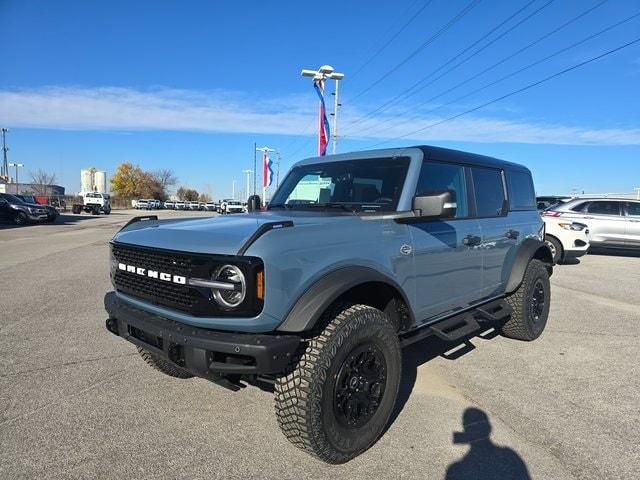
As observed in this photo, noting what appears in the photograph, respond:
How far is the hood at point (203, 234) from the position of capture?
8.99 feet

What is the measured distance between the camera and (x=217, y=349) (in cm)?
260

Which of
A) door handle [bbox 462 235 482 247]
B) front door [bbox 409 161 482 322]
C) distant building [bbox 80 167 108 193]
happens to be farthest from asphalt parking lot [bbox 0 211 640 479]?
distant building [bbox 80 167 108 193]

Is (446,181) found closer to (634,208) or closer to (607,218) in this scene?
(607,218)

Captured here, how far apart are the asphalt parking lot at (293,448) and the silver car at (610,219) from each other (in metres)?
8.71

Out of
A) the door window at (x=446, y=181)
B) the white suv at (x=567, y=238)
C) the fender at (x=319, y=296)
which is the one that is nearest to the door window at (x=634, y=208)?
the white suv at (x=567, y=238)

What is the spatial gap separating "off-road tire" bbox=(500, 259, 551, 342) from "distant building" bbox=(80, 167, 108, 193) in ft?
430

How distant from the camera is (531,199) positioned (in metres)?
5.96

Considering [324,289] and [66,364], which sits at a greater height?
[324,289]

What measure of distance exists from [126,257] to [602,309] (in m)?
6.92

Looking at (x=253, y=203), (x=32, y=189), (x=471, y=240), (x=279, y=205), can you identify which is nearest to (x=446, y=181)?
(x=471, y=240)

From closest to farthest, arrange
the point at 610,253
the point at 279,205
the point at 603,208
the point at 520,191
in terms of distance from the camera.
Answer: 1. the point at 279,205
2. the point at 520,191
3. the point at 603,208
4. the point at 610,253

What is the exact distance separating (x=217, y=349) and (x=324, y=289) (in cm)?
68

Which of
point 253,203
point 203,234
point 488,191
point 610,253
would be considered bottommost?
point 610,253

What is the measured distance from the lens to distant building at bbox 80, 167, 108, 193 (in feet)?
400
